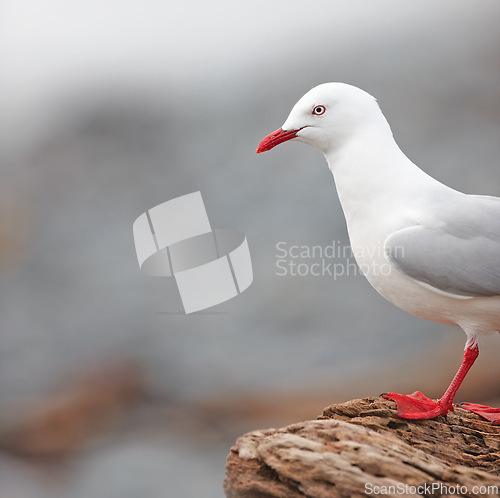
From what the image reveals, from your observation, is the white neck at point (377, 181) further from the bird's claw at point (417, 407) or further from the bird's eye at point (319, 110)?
the bird's claw at point (417, 407)

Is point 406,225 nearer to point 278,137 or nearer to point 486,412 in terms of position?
point 278,137

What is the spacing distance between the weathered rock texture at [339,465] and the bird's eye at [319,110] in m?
1.18

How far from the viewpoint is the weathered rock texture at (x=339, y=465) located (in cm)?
187

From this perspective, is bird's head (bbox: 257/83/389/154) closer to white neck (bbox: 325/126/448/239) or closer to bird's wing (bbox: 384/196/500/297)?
white neck (bbox: 325/126/448/239)

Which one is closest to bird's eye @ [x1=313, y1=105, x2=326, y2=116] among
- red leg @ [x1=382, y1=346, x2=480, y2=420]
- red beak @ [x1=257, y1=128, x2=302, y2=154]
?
red beak @ [x1=257, y1=128, x2=302, y2=154]

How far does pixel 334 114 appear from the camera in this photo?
2.43 metres

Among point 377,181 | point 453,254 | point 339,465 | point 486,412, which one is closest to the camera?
point 339,465

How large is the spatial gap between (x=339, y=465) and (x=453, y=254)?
89cm

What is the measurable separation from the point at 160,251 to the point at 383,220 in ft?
6.91

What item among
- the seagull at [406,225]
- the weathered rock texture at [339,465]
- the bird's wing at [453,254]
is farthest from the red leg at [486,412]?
the bird's wing at [453,254]

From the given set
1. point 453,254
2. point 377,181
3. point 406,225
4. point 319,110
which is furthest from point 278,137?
point 453,254

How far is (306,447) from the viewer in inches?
76.8

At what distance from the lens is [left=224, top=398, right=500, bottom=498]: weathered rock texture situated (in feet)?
6.14

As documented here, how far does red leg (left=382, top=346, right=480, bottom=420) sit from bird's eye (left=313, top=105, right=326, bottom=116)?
1103 millimetres
